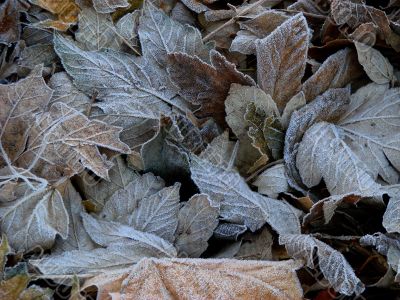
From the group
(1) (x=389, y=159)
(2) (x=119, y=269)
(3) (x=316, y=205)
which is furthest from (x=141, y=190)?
(1) (x=389, y=159)

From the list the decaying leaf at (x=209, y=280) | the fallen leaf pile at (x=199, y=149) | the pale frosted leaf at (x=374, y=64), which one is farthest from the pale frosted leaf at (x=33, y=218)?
the pale frosted leaf at (x=374, y=64)

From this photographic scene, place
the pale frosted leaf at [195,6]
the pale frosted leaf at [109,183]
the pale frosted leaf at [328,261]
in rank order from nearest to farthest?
the pale frosted leaf at [328,261]
the pale frosted leaf at [109,183]
the pale frosted leaf at [195,6]

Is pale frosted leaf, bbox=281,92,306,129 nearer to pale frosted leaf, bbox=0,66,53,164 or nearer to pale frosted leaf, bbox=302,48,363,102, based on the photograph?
pale frosted leaf, bbox=302,48,363,102

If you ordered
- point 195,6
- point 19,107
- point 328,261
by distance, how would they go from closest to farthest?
point 328,261, point 19,107, point 195,6

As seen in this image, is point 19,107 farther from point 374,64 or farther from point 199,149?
point 374,64

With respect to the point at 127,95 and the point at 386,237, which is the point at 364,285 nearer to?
the point at 386,237

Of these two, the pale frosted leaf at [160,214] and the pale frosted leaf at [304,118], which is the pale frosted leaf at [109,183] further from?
the pale frosted leaf at [304,118]

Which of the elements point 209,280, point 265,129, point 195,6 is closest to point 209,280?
point 209,280
